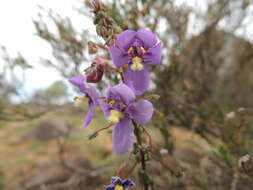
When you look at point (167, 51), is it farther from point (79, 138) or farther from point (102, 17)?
point (79, 138)

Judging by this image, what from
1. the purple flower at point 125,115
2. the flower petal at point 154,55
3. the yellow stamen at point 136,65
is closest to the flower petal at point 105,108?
the purple flower at point 125,115

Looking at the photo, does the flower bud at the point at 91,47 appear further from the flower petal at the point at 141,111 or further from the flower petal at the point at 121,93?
the flower petal at the point at 141,111

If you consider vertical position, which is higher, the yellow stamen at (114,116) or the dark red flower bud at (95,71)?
the dark red flower bud at (95,71)

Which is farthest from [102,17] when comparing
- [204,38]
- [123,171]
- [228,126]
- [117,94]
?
[204,38]

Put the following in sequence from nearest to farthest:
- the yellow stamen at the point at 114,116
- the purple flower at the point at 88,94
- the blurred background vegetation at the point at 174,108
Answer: the yellow stamen at the point at 114,116 → the purple flower at the point at 88,94 → the blurred background vegetation at the point at 174,108

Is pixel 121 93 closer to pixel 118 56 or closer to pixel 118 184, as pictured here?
pixel 118 56

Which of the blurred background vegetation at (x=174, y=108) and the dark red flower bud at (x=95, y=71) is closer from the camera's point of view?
→ the dark red flower bud at (x=95, y=71)
